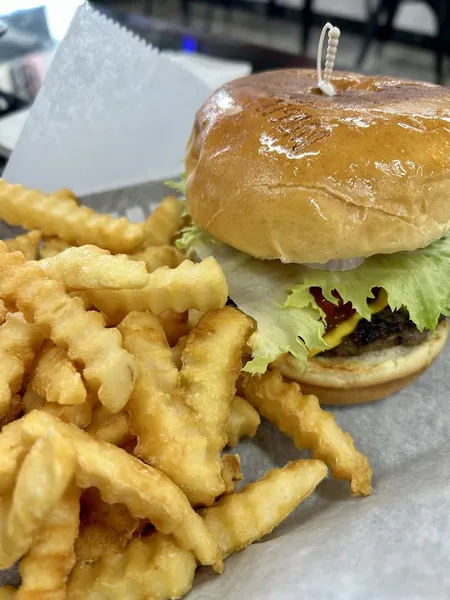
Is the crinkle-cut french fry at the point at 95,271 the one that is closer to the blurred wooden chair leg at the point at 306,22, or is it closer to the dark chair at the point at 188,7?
the blurred wooden chair leg at the point at 306,22

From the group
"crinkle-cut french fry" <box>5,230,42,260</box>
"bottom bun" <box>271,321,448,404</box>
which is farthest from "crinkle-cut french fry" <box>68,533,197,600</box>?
"crinkle-cut french fry" <box>5,230,42,260</box>

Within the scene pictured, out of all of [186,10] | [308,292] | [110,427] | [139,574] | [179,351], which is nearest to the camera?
[139,574]

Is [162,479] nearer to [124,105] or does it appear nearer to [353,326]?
[353,326]

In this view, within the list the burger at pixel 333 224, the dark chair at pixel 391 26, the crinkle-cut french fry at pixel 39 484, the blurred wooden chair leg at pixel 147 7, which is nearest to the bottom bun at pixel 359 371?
the burger at pixel 333 224

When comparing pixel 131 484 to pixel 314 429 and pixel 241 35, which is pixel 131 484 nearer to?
pixel 314 429

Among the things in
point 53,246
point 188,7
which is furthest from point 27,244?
point 188,7

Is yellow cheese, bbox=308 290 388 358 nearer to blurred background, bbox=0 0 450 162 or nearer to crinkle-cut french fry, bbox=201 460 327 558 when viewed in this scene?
crinkle-cut french fry, bbox=201 460 327 558
